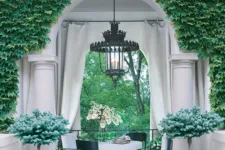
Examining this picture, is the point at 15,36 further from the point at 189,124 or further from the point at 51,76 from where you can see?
the point at 189,124

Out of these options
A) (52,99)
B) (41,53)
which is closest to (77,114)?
(52,99)

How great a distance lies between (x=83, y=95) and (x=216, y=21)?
5882 millimetres

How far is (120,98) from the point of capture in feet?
33.8

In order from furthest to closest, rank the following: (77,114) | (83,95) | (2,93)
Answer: (83,95) < (77,114) < (2,93)

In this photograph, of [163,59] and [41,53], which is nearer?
[41,53]

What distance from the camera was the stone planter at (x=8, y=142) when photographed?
4.60 m

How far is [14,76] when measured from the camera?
526 cm

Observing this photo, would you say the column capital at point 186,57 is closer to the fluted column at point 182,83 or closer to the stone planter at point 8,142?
the fluted column at point 182,83

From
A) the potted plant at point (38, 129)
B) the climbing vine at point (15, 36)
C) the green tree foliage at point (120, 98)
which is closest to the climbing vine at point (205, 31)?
the climbing vine at point (15, 36)

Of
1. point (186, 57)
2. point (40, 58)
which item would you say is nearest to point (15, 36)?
point (40, 58)

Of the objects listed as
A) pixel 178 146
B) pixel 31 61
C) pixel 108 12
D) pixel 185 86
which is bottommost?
pixel 178 146

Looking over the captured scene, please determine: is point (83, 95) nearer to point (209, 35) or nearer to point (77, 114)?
point (77, 114)

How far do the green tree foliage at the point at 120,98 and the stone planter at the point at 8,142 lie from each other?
16.9ft

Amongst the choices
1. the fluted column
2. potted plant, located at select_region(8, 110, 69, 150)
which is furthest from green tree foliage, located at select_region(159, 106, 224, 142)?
potted plant, located at select_region(8, 110, 69, 150)
